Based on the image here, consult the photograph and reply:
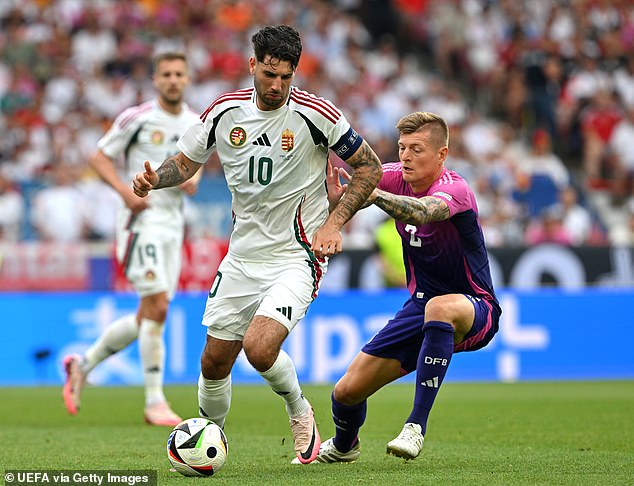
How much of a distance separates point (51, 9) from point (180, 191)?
1190 centimetres

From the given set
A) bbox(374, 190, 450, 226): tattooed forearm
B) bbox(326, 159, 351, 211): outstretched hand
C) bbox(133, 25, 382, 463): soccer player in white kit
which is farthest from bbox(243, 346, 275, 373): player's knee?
bbox(374, 190, 450, 226): tattooed forearm

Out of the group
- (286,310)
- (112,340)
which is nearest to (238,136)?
(286,310)

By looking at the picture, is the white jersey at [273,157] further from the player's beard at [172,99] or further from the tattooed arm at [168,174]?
the player's beard at [172,99]

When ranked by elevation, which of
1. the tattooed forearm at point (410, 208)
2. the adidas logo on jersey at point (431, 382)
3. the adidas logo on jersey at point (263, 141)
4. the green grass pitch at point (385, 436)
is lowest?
the green grass pitch at point (385, 436)

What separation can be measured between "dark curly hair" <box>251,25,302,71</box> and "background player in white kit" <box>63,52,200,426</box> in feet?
11.6

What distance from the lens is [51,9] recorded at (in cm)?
2117

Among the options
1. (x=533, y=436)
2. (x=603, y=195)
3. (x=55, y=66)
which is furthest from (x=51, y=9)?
(x=533, y=436)

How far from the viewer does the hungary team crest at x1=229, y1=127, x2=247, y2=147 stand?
704 cm

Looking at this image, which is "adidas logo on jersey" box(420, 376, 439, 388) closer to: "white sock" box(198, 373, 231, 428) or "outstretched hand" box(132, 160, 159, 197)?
"white sock" box(198, 373, 231, 428)

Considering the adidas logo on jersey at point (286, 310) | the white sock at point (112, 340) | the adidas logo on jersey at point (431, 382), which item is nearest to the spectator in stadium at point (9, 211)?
the white sock at point (112, 340)

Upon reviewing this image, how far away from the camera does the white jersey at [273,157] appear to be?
277 inches

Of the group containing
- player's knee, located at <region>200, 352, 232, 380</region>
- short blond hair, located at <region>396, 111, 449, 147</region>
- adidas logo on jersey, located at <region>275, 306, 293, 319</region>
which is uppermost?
short blond hair, located at <region>396, 111, 449, 147</region>

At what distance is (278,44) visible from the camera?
6.75 meters

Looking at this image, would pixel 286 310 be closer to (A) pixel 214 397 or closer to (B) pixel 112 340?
(A) pixel 214 397
